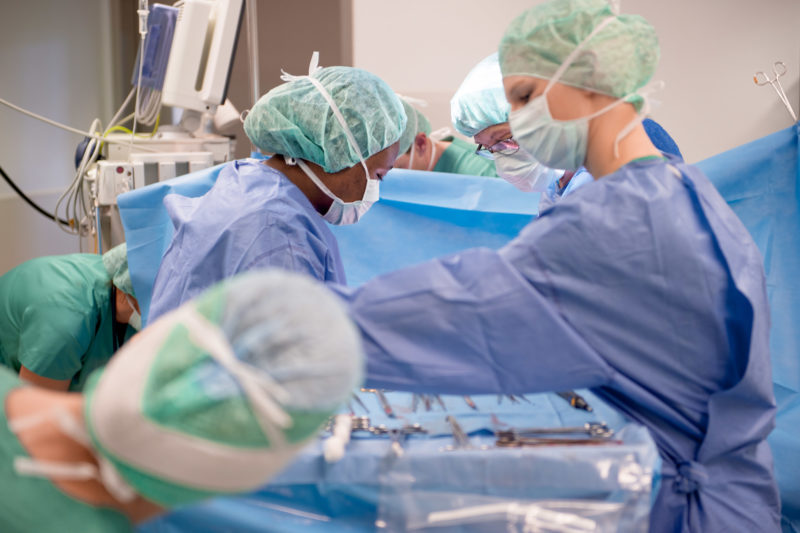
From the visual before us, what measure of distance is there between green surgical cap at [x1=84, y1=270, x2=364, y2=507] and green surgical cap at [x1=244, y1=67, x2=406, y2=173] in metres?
0.99

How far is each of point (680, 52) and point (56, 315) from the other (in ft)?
9.10

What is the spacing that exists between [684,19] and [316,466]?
117 inches

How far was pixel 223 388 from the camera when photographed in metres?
0.73

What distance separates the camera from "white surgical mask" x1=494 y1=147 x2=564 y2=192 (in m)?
2.04

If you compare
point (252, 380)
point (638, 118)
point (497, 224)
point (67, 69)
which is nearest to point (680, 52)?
point (497, 224)

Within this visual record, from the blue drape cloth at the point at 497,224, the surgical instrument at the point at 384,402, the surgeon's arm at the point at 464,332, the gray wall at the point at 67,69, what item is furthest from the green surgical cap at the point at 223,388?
the gray wall at the point at 67,69

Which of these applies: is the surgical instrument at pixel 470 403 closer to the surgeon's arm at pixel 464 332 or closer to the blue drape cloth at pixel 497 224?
the surgeon's arm at pixel 464 332

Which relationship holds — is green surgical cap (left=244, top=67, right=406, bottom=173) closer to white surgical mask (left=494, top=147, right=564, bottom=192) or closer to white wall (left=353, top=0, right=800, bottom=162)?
white surgical mask (left=494, top=147, right=564, bottom=192)

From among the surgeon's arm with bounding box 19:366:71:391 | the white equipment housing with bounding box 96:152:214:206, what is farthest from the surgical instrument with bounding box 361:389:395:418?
the white equipment housing with bounding box 96:152:214:206

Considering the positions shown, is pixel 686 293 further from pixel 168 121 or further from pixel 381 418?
pixel 168 121

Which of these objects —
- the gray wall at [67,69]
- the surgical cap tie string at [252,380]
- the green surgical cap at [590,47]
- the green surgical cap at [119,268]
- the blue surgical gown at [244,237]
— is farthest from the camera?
the gray wall at [67,69]

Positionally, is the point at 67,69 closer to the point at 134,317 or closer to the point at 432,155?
the point at 432,155

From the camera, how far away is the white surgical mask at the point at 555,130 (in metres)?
1.30

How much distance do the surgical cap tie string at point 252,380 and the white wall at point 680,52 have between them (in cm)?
269
